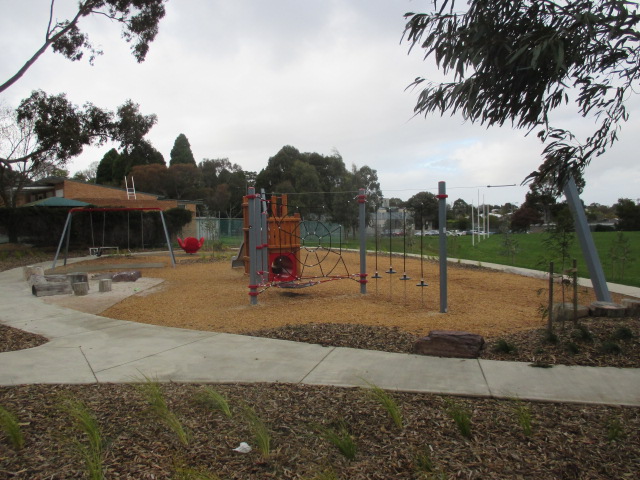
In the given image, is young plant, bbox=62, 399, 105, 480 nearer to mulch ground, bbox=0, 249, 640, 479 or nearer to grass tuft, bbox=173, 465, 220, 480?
mulch ground, bbox=0, 249, 640, 479

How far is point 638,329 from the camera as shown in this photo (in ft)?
18.6

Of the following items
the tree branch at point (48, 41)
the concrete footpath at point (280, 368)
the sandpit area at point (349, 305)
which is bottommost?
the sandpit area at point (349, 305)

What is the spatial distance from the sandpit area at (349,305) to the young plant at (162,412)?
298cm

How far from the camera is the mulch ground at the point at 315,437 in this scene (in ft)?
9.38

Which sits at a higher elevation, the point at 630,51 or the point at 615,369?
the point at 630,51

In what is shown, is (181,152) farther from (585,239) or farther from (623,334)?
(623,334)

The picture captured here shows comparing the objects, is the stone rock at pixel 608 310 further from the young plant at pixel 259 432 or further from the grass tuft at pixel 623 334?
the young plant at pixel 259 432

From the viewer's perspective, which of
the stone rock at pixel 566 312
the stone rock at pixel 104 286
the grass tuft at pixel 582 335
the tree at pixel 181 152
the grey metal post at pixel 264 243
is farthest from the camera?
the tree at pixel 181 152

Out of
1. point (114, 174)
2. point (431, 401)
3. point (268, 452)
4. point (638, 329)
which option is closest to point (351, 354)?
point (431, 401)

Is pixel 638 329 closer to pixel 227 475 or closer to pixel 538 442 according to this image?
pixel 538 442

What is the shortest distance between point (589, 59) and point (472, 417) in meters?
2.87

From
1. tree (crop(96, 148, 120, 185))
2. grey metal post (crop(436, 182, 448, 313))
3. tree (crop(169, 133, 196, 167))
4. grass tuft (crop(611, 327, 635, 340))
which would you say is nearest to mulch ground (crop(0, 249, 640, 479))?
grass tuft (crop(611, 327, 635, 340))

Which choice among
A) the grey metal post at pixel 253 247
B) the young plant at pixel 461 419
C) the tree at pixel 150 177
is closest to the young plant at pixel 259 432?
the young plant at pixel 461 419

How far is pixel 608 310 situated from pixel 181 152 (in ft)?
195
